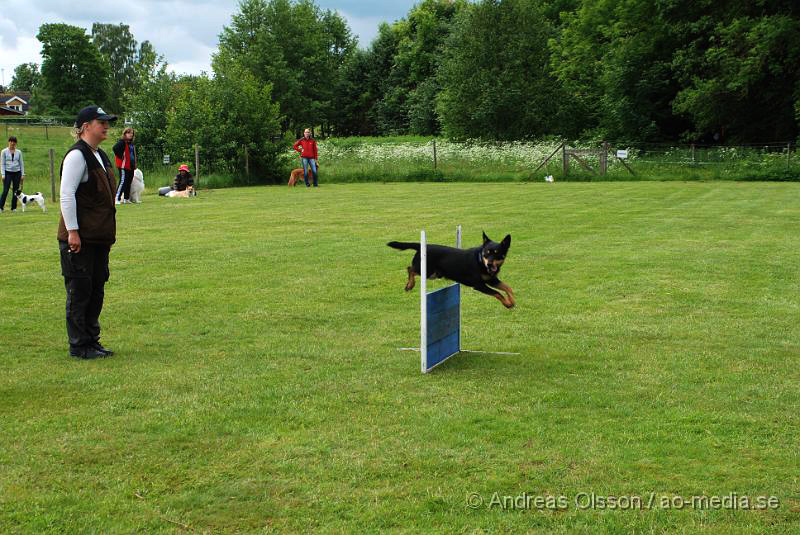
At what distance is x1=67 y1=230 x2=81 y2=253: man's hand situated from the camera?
675cm

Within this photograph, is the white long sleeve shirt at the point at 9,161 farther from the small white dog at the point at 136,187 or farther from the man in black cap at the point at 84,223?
the man in black cap at the point at 84,223

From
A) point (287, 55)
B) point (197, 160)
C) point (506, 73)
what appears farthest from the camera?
point (287, 55)

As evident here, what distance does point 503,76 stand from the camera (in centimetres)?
5444

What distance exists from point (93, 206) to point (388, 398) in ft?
10.4

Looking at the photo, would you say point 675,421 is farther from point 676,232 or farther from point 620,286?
point 676,232

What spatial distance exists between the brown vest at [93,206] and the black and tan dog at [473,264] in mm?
2473

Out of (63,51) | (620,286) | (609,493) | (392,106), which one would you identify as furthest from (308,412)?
(63,51)

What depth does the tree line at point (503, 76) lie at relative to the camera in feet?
114

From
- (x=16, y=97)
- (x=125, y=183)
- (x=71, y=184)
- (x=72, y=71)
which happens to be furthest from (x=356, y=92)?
(x=71, y=184)

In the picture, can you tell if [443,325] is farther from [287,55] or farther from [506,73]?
[287,55]

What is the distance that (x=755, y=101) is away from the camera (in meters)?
42.3

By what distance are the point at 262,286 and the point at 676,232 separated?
8516 millimetres

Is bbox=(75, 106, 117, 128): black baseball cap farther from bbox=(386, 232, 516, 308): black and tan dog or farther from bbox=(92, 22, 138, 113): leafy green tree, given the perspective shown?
bbox=(92, 22, 138, 113): leafy green tree

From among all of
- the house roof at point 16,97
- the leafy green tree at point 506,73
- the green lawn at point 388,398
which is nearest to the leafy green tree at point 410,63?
the leafy green tree at point 506,73
